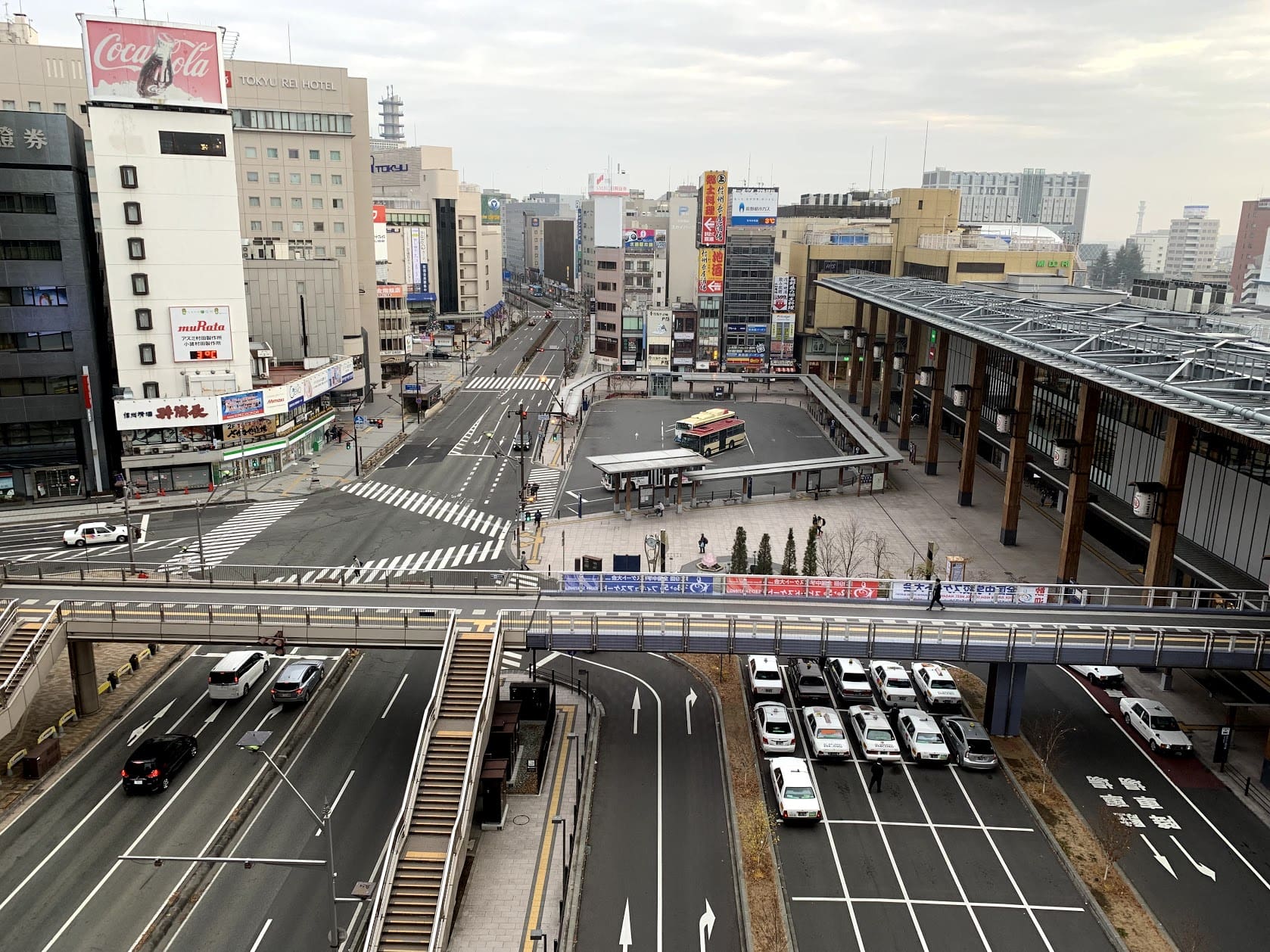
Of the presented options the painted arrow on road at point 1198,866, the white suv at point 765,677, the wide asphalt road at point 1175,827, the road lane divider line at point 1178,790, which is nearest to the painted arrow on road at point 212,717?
the white suv at point 765,677

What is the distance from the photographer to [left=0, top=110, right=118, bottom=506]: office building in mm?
60125

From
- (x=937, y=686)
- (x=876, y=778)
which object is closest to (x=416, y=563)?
(x=937, y=686)

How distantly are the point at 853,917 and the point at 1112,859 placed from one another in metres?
8.47

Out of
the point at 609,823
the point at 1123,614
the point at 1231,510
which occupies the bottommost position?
the point at 609,823

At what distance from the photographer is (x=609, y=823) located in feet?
101

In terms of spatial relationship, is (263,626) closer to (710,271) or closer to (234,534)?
(234,534)

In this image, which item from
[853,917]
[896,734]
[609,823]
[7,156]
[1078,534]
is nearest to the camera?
[853,917]

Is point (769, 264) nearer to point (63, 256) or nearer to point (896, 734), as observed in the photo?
point (63, 256)

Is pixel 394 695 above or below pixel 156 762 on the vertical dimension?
below

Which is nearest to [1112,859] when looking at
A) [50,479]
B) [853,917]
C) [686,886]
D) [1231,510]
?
[853,917]

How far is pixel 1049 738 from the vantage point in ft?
119

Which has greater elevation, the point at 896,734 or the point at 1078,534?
the point at 1078,534

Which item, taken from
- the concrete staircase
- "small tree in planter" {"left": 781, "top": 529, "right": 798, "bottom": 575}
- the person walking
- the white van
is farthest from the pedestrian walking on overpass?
the white van

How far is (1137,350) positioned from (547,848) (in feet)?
115
